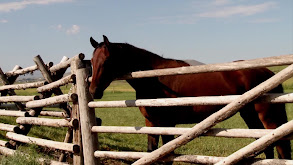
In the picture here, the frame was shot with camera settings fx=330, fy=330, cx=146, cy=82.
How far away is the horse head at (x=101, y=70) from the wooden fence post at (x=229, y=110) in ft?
3.79

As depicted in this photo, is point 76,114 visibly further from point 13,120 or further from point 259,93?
point 13,120

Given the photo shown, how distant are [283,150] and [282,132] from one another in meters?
2.07

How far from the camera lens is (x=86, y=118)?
5.15 m

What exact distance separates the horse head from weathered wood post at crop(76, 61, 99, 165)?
550 mm

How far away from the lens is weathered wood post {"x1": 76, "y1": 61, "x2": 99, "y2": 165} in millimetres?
5141

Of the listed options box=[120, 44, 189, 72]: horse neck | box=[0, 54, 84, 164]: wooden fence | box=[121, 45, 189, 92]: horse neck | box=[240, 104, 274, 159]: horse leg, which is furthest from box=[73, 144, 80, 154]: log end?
box=[240, 104, 274, 159]: horse leg

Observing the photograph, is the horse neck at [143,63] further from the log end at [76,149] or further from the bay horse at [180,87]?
the log end at [76,149]

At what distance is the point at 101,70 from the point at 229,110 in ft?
6.12

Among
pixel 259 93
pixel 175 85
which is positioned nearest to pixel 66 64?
pixel 175 85

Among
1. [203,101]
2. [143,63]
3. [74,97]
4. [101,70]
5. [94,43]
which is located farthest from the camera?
[74,97]

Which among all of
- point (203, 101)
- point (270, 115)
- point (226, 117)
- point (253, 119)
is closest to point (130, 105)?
point (203, 101)

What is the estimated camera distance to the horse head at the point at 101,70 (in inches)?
180

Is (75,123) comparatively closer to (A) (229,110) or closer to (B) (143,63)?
(B) (143,63)

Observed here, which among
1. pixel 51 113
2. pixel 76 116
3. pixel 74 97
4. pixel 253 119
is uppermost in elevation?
pixel 74 97
